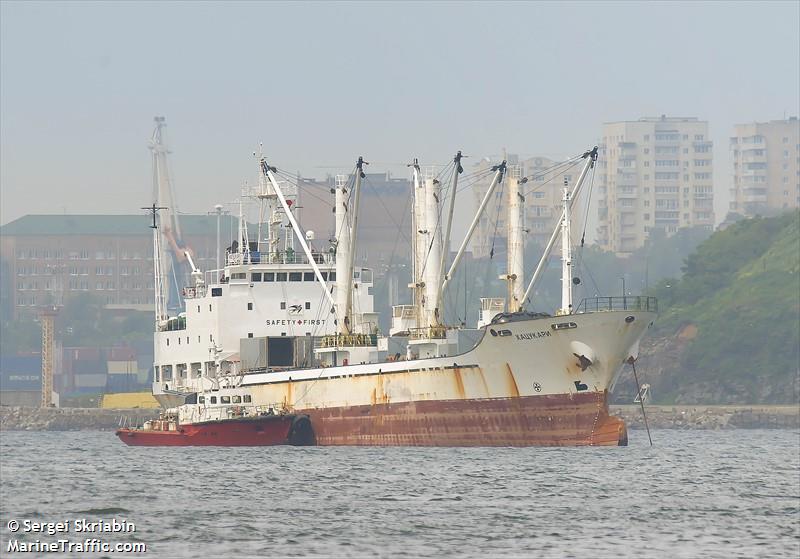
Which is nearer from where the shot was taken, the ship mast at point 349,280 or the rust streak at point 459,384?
the rust streak at point 459,384

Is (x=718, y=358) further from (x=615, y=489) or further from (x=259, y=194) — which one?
(x=615, y=489)

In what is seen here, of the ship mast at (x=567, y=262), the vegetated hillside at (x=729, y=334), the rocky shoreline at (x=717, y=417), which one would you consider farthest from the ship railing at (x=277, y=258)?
the vegetated hillside at (x=729, y=334)

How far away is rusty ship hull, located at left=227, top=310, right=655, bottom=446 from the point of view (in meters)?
73.8

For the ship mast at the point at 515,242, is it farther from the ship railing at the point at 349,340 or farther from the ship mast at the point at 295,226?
the ship mast at the point at 295,226

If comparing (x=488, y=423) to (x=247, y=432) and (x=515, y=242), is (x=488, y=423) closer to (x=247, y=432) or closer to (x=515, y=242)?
(x=515, y=242)

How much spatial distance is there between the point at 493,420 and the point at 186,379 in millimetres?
25601

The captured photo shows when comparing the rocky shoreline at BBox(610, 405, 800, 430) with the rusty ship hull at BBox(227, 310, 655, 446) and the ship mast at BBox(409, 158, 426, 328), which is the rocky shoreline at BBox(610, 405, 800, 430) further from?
the rusty ship hull at BBox(227, 310, 655, 446)

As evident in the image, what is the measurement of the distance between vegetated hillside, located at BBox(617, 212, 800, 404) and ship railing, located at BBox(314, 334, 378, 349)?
5963 cm

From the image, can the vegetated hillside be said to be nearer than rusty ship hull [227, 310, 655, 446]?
No

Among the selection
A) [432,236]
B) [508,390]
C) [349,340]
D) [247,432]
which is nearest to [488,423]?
[508,390]

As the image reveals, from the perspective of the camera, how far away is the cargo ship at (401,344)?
74312 mm

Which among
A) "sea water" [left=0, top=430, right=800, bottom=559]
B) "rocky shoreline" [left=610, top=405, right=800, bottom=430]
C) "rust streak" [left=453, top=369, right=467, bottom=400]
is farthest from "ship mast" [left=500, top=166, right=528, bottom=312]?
"rocky shoreline" [left=610, top=405, right=800, bottom=430]

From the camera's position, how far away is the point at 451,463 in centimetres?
6575

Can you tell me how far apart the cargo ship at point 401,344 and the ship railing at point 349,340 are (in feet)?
0.26
